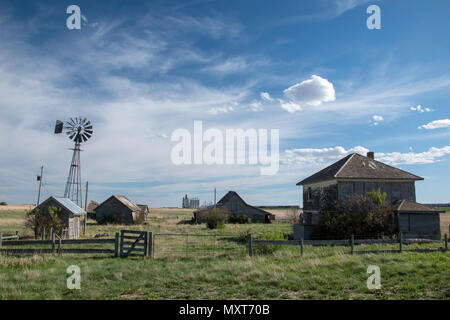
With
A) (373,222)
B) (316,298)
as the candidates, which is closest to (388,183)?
(373,222)

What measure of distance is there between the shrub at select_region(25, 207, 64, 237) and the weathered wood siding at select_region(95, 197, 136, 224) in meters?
20.4

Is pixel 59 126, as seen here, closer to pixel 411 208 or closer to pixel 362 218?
pixel 362 218

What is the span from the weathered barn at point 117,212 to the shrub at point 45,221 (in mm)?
20324

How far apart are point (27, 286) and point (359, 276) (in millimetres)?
10257

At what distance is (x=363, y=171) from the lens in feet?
83.3

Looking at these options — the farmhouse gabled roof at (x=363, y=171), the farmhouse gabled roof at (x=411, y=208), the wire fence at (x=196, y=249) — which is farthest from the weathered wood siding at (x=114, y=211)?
the farmhouse gabled roof at (x=411, y=208)

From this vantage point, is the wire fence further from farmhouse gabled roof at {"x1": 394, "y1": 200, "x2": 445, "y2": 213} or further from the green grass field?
farmhouse gabled roof at {"x1": 394, "y1": 200, "x2": 445, "y2": 213}

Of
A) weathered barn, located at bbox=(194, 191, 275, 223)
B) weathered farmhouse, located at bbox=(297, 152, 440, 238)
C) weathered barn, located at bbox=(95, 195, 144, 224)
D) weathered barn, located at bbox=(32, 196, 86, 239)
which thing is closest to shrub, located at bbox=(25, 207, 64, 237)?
weathered barn, located at bbox=(32, 196, 86, 239)

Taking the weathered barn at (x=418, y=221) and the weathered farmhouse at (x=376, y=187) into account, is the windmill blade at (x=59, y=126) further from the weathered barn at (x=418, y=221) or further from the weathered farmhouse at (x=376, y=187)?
the weathered barn at (x=418, y=221)

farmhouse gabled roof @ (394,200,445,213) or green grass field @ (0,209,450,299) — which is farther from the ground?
farmhouse gabled roof @ (394,200,445,213)

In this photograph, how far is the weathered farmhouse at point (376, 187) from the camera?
2222 centimetres

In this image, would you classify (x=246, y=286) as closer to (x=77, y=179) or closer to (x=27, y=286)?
(x=27, y=286)

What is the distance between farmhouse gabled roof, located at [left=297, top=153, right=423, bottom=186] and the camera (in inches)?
968

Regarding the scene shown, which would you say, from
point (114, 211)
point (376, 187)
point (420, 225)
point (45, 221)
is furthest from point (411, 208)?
point (114, 211)
